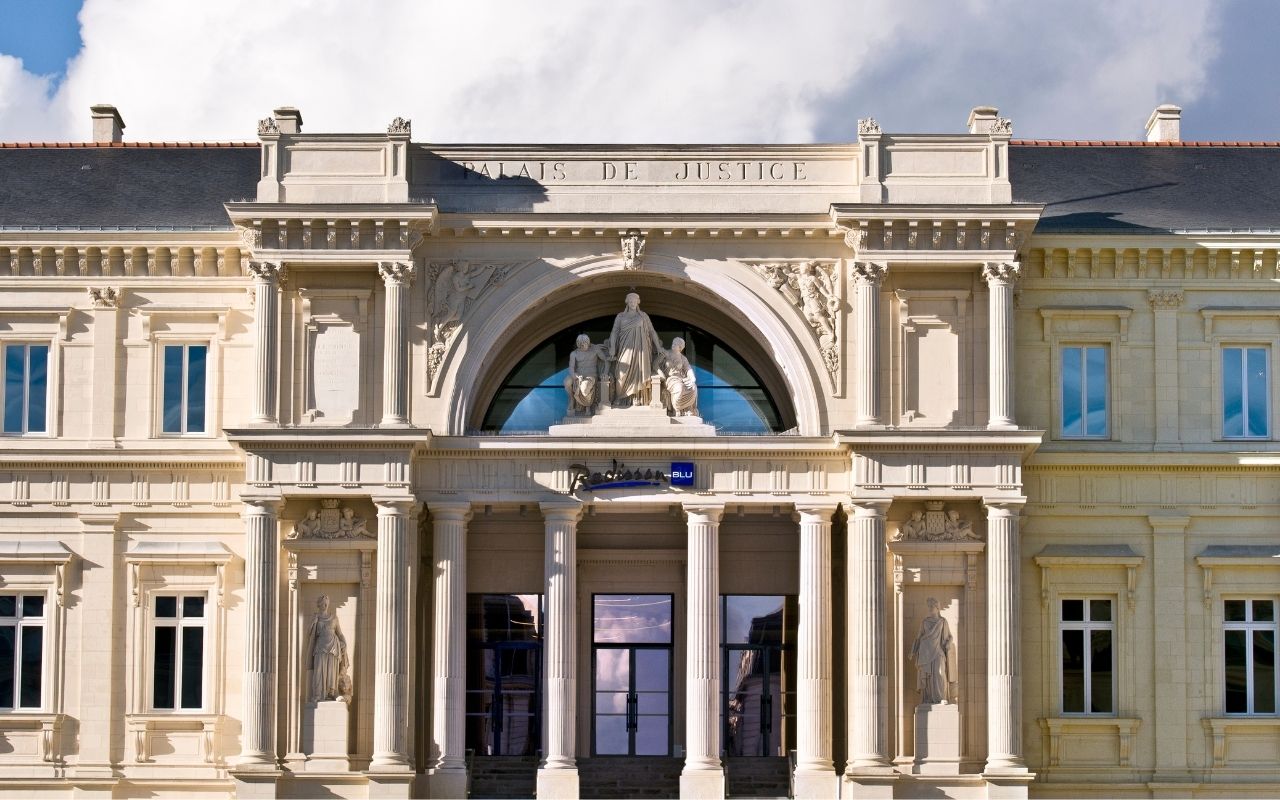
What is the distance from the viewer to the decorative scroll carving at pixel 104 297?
1649 inches

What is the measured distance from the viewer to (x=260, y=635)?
128ft

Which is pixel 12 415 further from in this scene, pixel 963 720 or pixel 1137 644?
pixel 1137 644

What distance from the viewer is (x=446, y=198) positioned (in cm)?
4100

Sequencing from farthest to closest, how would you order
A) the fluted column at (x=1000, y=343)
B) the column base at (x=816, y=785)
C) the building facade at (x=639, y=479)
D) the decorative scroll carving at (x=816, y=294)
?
the decorative scroll carving at (x=816, y=294) → the fluted column at (x=1000, y=343) → the building facade at (x=639, y=479) → the column base at (x=816, y=785)

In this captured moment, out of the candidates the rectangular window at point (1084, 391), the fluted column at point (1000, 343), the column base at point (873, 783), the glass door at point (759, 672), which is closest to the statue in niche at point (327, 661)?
the glass door at point (759, 672)

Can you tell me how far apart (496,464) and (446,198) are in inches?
200

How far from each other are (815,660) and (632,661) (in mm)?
5045

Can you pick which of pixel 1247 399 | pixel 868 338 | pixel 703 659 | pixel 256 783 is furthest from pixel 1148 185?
pixel 256 783

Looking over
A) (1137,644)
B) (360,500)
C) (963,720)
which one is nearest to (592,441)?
(360,500)

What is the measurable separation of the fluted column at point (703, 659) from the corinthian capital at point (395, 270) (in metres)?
6.65

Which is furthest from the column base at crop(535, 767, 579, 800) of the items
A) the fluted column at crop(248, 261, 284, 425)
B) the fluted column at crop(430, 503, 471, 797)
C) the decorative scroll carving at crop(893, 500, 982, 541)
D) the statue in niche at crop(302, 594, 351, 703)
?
the fluted column at crop(248, 261, 284, 425)

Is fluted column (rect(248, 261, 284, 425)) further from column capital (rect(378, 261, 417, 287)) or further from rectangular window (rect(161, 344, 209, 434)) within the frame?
rectangular window (rect(161, 344, 209, 434))

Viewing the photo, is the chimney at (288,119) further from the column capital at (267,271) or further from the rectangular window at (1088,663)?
the rectangular window at (1088,663)

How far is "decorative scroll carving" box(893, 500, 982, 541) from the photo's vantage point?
3984 cm
